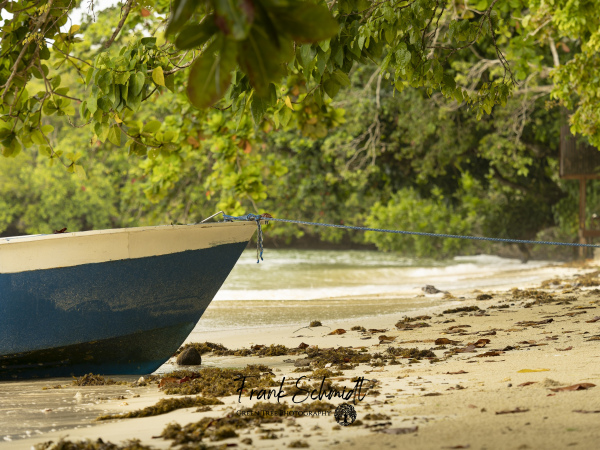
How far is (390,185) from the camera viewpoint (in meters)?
15.6

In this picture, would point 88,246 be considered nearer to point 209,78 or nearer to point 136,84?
point 136,84

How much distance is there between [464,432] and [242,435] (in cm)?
76

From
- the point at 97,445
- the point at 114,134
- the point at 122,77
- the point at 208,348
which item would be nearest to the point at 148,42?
the point at 122,77

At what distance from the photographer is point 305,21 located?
1.42 metres

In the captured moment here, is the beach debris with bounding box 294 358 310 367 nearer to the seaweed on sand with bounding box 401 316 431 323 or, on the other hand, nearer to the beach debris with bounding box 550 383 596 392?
the beach debris with bounding box 550 383 596 392

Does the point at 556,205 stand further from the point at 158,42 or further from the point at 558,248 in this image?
the point at 158,42

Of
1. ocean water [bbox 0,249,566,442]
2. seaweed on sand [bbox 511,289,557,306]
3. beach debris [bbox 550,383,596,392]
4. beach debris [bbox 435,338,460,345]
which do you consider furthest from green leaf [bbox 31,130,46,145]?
seaweed on sand [bbox 511,289,557,306]

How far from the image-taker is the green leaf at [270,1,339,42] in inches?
55.4

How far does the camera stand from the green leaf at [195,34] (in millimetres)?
1485

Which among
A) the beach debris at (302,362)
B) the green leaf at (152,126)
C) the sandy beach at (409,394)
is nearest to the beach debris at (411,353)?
the sandy beach at (409,394)

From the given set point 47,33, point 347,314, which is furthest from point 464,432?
point 347,314

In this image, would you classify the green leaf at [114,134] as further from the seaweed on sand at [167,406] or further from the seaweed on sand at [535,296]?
the seaweed on sand at [535,296]

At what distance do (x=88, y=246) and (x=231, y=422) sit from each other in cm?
183

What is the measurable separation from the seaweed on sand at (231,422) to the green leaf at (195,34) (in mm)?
1407
